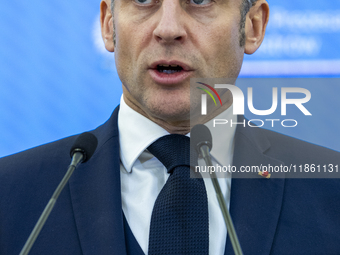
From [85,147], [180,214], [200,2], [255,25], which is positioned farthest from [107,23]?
[180,214]

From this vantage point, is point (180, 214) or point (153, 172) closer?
point (180, 214)

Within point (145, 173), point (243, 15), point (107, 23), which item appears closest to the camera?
point (145, 173)

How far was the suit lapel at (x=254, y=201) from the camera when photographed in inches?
45.3

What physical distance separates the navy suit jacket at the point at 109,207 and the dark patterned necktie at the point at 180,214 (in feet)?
0.31

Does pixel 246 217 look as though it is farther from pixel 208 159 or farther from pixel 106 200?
pixel 106 200

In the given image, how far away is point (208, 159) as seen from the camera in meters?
1.00

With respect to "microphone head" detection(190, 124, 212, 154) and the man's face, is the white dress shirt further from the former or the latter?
"microphone head" detection(190, 124, 212, 154)

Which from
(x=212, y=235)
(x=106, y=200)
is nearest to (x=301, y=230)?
(x=212, y=235)

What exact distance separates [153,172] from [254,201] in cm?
33

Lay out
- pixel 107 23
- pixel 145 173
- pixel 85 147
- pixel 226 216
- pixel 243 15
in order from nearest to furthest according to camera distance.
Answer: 1. pixel 226 216
2. pixel 85 147
3. pixel 145 173
4. pixel 243 15
5. pixel 107 23

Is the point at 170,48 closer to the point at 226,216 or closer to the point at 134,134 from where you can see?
the point at 134,134

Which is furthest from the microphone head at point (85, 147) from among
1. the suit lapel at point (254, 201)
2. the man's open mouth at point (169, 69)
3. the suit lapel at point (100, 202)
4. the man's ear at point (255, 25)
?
the man's ear at point (255, 25)

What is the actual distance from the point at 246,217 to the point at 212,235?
4.5 inches

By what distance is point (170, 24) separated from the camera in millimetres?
1184
